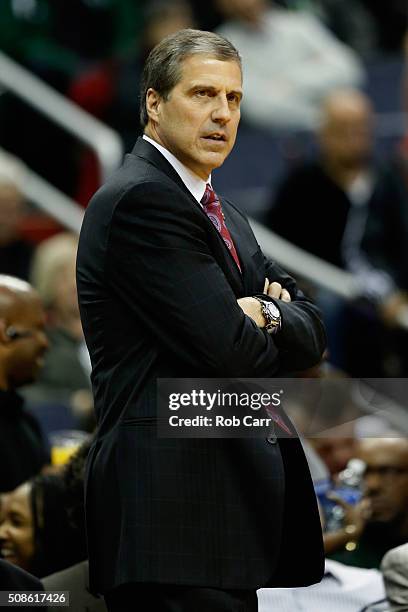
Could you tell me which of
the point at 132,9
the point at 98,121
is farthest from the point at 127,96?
the point at 132,9

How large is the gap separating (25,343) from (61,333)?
6.15 ft

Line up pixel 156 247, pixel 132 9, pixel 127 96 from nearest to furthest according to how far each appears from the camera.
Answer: pixel 156 247
pixel 127 96
pixel 132 9

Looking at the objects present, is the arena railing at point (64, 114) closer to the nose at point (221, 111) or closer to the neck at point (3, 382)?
the neck at point (3, 382)

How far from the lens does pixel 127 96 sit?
21.7ft

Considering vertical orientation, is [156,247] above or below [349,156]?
above

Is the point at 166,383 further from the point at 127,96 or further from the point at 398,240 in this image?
the point at 127,96

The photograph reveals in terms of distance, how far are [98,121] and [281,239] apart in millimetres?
1220

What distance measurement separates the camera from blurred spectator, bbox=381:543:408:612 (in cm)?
311

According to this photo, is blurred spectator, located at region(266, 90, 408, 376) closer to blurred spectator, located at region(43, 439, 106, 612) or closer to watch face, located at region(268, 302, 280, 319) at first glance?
blurred spectator, located at region(43, 439, 106, 612)

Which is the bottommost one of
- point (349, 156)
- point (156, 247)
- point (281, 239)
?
point (281, 239)

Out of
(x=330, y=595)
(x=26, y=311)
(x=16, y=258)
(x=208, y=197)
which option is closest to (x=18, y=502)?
(x=26, y=311)

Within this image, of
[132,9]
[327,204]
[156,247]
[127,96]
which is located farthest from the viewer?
[132,9]

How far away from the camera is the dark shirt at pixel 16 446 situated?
3682 mm

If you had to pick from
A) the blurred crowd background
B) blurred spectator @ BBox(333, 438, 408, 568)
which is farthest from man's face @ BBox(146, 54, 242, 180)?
blurred spectator @ BBox(333, 438, 408, 568)
